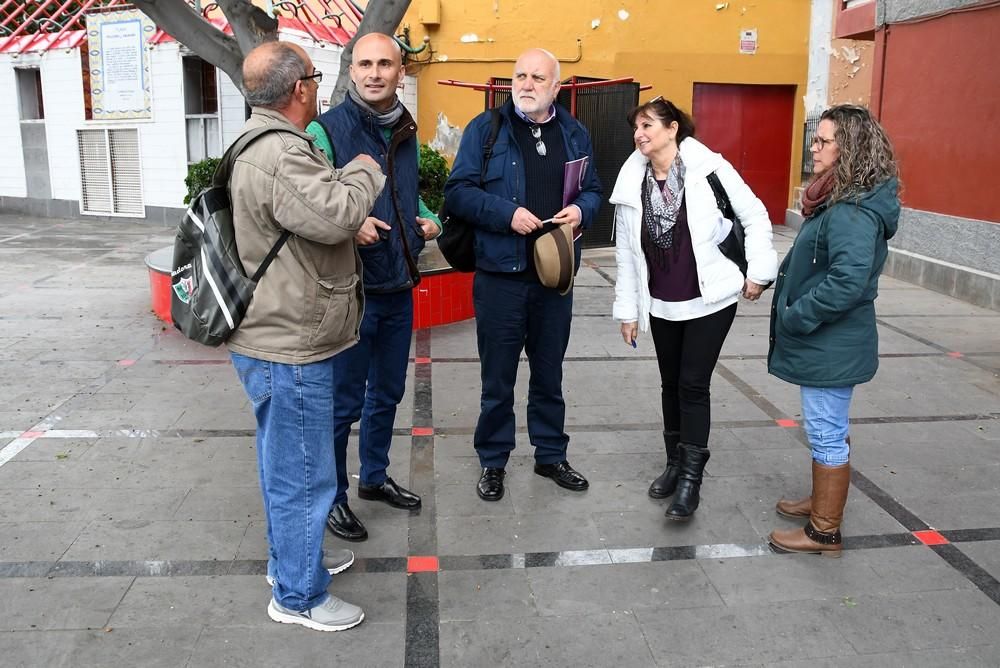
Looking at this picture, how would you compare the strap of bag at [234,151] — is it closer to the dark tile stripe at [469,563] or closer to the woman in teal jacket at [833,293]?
the dark tile stripe at [469,563]

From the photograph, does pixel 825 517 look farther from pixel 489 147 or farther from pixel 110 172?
pixel 110 172

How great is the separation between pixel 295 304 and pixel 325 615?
103 centimetres

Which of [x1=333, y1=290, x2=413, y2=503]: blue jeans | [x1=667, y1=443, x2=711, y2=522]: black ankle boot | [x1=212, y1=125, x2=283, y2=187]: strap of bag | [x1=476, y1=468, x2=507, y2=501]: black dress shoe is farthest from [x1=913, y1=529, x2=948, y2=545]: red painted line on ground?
[x1=212, y1=125, x2=283, y2=187]: strap of bag

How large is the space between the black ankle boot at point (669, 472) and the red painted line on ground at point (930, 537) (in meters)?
0.98

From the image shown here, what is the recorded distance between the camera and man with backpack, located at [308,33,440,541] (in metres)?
3.20

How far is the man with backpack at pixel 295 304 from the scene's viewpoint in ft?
7.97

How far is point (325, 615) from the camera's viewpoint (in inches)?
110

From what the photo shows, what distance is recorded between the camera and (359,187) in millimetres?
2496

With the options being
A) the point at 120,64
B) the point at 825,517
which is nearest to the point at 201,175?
the point at 825,517

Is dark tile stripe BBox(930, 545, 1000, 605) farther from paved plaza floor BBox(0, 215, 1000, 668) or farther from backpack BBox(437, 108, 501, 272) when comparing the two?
backpack BBox(437, 108, 501, 272)

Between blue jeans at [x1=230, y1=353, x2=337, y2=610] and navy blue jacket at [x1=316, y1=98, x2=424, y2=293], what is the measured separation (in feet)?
2.11

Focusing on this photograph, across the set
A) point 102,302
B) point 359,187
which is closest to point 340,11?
point 102,302

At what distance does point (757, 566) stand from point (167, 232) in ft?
39.2

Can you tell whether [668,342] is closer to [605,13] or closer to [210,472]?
[210,472]
